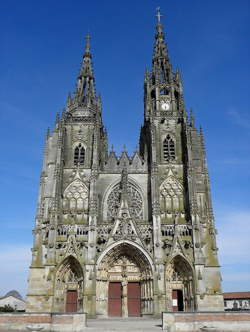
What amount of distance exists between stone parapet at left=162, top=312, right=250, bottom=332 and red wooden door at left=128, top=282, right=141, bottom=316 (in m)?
10.2

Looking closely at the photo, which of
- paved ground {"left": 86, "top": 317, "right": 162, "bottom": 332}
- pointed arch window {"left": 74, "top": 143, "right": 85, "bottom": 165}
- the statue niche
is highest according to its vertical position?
pointed arch window {"left": 74, "top": 143, "right": 85, "bottom": 165}

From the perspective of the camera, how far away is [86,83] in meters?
33.1

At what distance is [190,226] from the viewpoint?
2373 cm

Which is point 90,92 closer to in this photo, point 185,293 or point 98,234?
point 98,234

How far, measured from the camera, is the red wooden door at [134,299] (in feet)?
74.7

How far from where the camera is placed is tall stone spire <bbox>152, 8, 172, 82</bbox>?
32.5 m

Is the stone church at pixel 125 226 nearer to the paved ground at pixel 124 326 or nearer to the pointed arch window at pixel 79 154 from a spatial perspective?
the pointed arch window at pixel 79 154

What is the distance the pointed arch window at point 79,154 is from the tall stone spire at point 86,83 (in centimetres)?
491

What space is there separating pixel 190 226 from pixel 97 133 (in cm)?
1078

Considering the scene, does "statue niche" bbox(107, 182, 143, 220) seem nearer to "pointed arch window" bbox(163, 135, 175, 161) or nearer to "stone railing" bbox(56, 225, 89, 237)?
"stone railing" bbox(56, 225, 89, 237)

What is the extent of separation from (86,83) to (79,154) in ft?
29.4

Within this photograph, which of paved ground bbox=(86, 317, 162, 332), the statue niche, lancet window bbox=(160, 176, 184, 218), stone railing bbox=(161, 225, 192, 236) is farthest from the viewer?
the statue niche

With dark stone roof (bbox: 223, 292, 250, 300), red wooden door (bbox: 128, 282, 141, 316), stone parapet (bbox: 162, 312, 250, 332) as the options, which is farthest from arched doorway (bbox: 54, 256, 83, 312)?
dark stone roof (bbox: 223, 292, 250, 300)

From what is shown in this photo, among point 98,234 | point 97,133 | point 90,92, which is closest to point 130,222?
point 98,234
